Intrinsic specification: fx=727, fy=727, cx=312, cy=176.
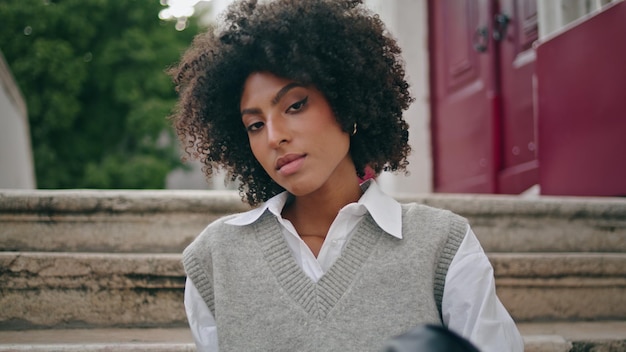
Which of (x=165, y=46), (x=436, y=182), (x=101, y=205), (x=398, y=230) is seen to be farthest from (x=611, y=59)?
(x=165, y=46)

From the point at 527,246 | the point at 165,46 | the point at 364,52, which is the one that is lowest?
the point at 527,246

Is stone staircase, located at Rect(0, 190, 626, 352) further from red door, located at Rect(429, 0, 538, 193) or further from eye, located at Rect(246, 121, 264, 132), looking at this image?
red door, located at Rect(429, 0, 538, 193)

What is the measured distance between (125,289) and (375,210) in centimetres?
105

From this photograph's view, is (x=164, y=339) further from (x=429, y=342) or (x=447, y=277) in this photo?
(x=429, y=342)

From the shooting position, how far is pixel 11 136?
19.5ft

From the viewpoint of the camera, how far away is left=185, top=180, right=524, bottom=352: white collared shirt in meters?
1.26

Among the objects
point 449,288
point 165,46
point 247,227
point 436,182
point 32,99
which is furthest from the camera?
point 165,46

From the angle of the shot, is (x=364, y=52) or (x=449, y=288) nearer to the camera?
(x=449, y=288)

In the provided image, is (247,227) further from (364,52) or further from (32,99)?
(32,99)

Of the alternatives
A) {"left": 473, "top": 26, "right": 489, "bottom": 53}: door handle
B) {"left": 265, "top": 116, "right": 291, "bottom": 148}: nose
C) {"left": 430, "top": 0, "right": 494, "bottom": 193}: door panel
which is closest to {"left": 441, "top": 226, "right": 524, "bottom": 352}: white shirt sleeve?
{"left": 265, "top": 116, "right": 291, "bottom": 148}: nose

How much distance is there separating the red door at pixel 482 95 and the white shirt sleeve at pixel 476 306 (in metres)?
2.37

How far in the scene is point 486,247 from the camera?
7.99 ft

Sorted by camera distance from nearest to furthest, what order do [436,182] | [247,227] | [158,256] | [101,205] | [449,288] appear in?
[449,288]
[247,227]
[158,256]
[101,205]
[436,182]

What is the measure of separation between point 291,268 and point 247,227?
139 mm
